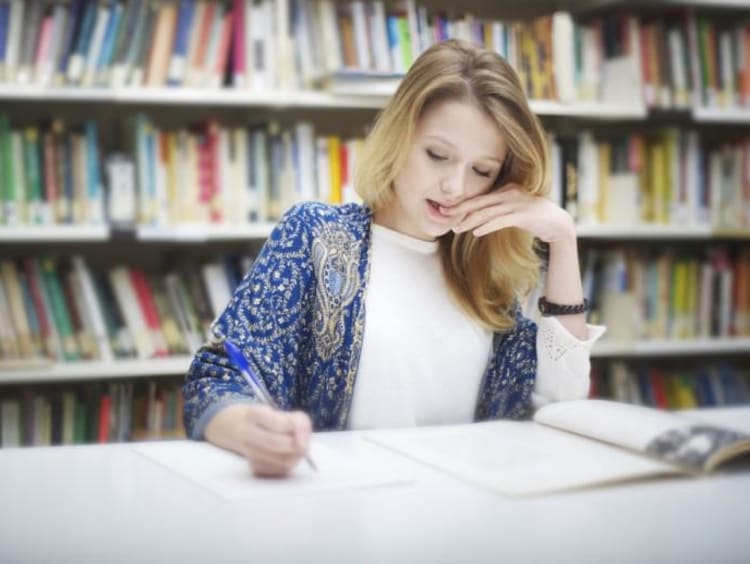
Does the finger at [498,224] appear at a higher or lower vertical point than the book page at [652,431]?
higher

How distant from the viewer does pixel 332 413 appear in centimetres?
136

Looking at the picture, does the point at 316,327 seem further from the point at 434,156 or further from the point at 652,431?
the point at 652,431

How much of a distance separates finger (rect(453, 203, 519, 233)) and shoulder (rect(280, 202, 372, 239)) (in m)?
0.15

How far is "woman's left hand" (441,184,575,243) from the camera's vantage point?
4.45ft

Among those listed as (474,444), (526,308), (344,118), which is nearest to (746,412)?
(526,308)

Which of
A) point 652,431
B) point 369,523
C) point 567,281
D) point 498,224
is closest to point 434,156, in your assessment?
point 498,224

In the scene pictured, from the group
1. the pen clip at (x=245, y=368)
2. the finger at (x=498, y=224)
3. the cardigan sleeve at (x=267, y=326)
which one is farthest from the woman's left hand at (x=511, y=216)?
the pen clip at (x=245, y=368)

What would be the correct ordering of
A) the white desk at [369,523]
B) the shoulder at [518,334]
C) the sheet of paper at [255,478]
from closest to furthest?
the white desk at [369,523] < the sheet of paper at [255,478] < the shoulder at [518,334]

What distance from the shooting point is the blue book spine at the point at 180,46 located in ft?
7.55

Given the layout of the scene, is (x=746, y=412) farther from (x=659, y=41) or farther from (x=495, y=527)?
(x=659, y=41)

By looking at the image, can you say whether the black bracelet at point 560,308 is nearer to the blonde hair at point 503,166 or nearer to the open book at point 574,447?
the blonde hair at point 503,166

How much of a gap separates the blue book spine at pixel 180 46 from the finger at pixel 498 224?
4.01 ft

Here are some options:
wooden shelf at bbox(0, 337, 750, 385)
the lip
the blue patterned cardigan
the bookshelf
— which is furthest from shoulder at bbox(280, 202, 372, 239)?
wooden shelf at bbox(0, 337, 750, 385)

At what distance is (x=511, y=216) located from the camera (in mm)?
1359
